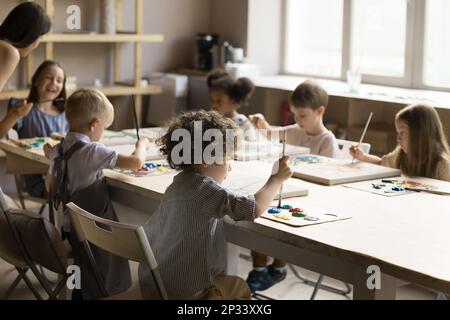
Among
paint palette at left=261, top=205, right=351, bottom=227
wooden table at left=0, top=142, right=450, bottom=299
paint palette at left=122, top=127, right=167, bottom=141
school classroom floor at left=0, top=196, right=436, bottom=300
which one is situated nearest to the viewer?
wooden table at left=0, top=142, right=450, bottom=299

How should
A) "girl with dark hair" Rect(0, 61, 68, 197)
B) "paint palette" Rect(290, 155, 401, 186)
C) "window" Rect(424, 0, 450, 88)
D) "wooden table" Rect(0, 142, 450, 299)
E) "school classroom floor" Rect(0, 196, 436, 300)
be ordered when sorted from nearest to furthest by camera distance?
"wooden table" Rect(0, 142, 450, 299)
"paint palette" Rect(290, 155, 401, 186)
"school classroom floor" Rect(0, 196, 436, 300)
"girl with dark hair" Rect(0, 61, 68, 197)
"window" Rect(424, 0, 450, 88)

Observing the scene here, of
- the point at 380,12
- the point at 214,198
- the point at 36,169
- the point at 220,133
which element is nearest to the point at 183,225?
the point at 214,198

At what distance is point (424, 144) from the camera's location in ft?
9.94

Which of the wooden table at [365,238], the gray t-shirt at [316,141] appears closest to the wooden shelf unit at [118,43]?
the gray t-shirt at [316,141]

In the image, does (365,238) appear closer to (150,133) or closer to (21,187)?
(150,133)

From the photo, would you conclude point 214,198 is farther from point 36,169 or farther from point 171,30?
point 171,30

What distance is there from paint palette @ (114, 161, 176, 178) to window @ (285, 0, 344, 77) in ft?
8.29

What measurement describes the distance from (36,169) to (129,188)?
134 centimetres

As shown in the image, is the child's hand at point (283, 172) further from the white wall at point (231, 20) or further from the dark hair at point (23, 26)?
the white wall at point (231, 20)

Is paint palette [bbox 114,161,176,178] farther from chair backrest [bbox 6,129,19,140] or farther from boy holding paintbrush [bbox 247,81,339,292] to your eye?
chair backrest [bbox 6,129,19,140]

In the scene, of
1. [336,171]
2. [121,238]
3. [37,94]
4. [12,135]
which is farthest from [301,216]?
[37,94]

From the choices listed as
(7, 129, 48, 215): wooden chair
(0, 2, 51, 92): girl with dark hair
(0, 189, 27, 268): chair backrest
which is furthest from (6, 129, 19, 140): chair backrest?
(0, 189, 27, 268): chair backrest

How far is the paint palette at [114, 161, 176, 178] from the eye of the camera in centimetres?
287

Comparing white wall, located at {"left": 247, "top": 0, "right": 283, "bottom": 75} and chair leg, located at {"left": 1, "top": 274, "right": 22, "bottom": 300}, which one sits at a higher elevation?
white wall, located at {"left": 247, "top": 0, "right": 283, "bottom": 75}
